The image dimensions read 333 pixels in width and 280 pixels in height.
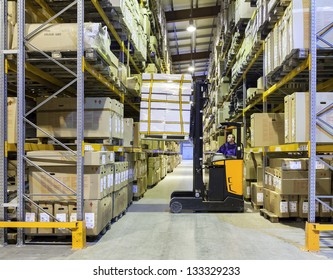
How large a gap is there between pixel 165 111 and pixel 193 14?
1170 centimetres

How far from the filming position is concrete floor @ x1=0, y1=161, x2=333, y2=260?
441 centimetres

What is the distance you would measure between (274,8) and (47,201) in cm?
466

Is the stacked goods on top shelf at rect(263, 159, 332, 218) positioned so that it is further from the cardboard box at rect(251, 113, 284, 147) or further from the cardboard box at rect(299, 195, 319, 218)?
the cardboard box at rect(251, 113, 284, 147)

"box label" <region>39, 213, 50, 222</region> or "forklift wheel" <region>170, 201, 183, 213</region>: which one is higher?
"box label" <region>39, 213, 50, 222</region>

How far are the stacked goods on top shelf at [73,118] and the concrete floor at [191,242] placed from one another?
64.7 inches

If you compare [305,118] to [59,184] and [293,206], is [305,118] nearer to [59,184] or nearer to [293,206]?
[293,206]

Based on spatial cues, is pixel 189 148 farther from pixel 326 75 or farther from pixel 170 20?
pixel 326 75

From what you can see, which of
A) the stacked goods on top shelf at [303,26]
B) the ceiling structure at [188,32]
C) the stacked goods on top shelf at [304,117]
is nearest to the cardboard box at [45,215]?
the stacked goods on top shelf at [304,117]

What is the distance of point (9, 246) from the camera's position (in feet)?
16.0

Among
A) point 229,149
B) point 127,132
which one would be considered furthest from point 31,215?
point 229,149

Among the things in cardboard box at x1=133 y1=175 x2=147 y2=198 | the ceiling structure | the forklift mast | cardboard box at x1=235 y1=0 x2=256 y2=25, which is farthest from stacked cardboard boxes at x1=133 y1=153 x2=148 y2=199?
the ceiling structure

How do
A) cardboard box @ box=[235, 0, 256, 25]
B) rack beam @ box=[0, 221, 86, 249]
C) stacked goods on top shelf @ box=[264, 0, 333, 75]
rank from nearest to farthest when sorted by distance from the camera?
rack beam @ box=[0, 221, 86, 249]
stacked goods on top shelf @ box=[264, 0, 333, 75]
cardboard box @ box=[235, 0, 256, 25]

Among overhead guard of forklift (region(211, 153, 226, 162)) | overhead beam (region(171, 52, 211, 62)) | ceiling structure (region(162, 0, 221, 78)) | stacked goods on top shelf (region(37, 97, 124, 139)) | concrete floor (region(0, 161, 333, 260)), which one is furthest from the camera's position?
overhead beam (region(171, 52, 211, 62))
